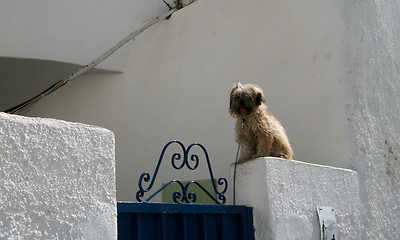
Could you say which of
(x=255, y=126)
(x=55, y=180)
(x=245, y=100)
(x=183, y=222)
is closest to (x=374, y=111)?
(x=255, y=126)

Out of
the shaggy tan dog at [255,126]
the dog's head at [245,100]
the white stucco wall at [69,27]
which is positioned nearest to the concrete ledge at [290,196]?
the shaggy tan dog at [255,126]

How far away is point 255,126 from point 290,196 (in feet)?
2.13

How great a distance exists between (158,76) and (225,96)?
0.96 m

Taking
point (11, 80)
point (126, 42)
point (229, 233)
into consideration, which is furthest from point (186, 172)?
point (11, 80)

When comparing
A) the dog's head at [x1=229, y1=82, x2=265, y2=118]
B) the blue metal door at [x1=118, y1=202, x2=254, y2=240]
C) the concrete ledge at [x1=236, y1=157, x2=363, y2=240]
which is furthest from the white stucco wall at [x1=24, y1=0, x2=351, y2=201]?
the blue metal door at [x1=118, y1=202, x2=254, y2=240]

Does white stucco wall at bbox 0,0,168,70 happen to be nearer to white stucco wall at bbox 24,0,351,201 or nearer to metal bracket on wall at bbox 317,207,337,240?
white stucco wall at bbox 24,0,351,201

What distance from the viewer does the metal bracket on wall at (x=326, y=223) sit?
411cm

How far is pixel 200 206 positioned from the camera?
11.7 feet

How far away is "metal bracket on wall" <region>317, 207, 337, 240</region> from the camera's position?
4.11 meters

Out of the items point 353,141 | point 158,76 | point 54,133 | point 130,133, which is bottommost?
point 54,133

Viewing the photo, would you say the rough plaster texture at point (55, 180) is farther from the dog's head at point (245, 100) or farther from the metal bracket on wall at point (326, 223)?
the metal bracket on wall at point (326, 223)

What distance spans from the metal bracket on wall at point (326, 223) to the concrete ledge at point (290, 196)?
0.12 feet

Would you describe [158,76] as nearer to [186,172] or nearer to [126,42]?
[126,42]

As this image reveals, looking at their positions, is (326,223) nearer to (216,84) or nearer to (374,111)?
(374,111)
